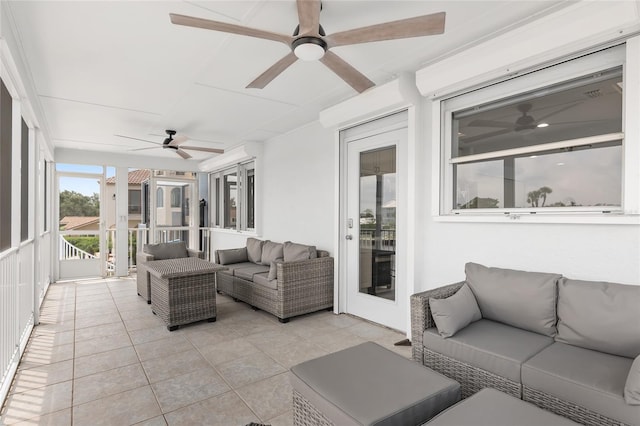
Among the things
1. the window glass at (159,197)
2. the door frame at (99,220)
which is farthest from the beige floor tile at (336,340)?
the window glass at (159,197)

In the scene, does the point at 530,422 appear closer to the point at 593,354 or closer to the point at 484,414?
the point at 484,414

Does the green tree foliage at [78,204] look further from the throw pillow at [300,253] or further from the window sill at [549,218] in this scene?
the window sill at [549,218]

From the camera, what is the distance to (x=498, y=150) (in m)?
2.84

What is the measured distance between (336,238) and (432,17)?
2.85 metres

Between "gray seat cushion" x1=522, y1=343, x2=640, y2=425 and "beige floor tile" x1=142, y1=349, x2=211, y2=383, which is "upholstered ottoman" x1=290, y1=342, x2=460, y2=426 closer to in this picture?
"gray seat cushion" x1=522, y1=343, x2=640, y2=425

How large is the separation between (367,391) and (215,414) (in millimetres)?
1160

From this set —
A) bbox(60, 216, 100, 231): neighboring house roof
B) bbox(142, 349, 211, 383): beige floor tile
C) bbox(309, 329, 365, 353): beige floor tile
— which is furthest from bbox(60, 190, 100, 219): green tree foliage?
bbox(309, 329, 365, 353): beige floor tile

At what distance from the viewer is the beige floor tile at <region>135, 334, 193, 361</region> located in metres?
3.04

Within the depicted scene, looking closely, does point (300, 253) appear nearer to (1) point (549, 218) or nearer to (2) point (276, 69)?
(2) point (276, 69)

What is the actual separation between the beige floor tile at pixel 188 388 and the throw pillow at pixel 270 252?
2358 mm

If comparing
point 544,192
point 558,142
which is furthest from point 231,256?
point 558,142

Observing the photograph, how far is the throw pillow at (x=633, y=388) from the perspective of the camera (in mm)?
1459

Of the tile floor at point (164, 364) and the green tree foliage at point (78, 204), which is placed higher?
the green tree foliage at point (78, 204)

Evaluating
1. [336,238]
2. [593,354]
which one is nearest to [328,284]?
[336,238]
